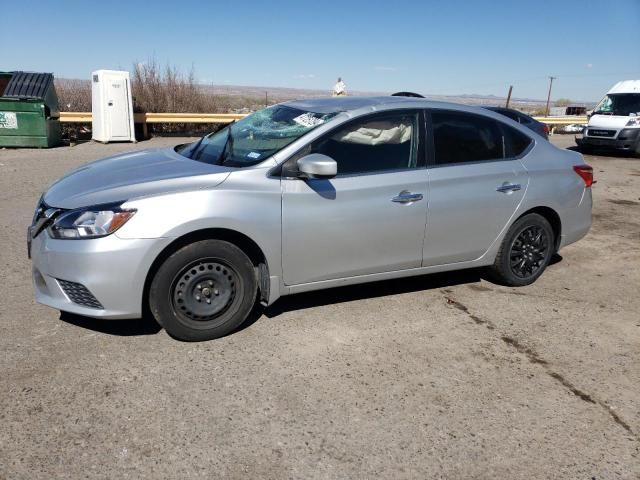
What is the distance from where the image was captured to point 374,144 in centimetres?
423

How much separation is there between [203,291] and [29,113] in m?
12.5

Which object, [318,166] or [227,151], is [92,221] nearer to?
[227,151]

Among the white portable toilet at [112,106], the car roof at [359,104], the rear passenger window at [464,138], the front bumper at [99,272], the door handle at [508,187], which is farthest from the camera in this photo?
the white portable toilet at [112,106]

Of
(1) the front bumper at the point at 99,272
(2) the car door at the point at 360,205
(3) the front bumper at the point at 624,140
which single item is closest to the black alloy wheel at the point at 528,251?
(2) the car door at the point at 360,205

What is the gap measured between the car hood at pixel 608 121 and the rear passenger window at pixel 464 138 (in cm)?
1333

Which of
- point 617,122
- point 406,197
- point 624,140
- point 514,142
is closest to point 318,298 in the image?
point 406,197

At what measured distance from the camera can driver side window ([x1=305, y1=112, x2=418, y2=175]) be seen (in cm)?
406

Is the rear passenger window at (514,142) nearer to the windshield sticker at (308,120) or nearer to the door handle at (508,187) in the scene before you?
the door handle at (508,187)

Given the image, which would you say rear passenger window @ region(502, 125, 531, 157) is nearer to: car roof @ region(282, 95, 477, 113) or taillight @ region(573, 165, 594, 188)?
car roof @ region(282, 95, 477, 113)

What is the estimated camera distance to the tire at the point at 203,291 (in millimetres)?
3590

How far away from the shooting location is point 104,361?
3490 millimetres

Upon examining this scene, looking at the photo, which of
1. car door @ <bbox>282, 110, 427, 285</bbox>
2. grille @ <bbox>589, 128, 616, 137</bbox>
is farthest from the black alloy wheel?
grille @ <bbox>589, 128, 616, 137</bbox>

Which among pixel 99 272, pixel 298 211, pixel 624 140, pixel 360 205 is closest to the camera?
pixel 99 272

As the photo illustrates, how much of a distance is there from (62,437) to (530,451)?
243cm
